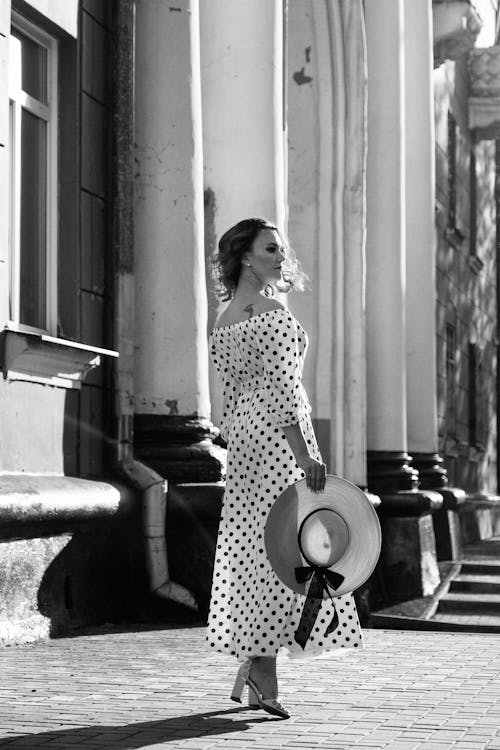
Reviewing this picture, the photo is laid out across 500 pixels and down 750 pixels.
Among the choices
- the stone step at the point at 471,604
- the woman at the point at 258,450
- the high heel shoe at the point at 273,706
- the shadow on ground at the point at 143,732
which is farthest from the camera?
the stone step at the point at 471,604

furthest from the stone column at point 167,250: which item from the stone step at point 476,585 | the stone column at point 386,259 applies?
the stone column at point 386,259

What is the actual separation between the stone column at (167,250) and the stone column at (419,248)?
6.51m

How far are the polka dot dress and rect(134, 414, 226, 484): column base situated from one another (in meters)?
3.22

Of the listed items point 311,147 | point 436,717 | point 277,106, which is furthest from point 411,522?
point 436,717

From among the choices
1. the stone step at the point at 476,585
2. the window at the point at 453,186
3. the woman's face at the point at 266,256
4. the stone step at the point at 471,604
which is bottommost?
the stone step at the point at 471,604

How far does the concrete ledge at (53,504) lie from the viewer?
287 inches

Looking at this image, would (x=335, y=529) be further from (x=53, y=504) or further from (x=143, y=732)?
(x=53, y=504)

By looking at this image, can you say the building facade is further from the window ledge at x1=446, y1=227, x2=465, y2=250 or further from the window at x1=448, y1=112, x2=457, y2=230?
the window at x1=448, y1=112, x2=457, y2=230

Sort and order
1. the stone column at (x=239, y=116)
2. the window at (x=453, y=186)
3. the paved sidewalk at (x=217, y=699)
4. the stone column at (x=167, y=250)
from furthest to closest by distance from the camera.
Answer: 1. the window at (x=453, y=186)
2. the stone column at (x=239, y=116)
3. the stone column at (x=167, y=250)
4. the paved sidewalk at (x=217, y=699)

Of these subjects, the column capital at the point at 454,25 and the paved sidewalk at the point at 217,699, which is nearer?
the paved sidewalk at the point at 217,699

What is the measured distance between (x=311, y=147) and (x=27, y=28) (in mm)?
5110

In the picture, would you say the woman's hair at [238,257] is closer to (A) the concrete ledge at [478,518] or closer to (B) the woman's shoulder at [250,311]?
(B) the woman's shoulder at [250,311]

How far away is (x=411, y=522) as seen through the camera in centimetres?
1322

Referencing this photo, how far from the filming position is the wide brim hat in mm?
5574
